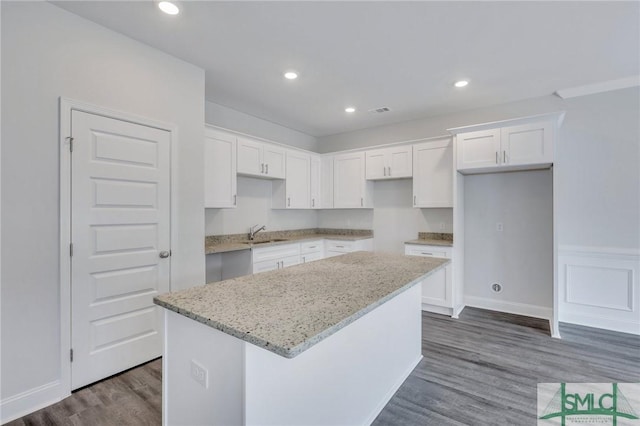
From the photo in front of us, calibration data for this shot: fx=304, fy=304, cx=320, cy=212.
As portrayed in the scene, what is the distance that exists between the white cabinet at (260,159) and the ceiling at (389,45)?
0.59m

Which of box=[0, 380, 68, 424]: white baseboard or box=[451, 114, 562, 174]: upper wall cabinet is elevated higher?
box=[451, 114, 562, 174]: upper wall cabinet

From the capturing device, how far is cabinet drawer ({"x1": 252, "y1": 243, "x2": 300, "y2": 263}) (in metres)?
3.77

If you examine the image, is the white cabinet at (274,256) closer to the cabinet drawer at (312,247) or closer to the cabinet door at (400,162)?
the cabinet drawer at (312,247)

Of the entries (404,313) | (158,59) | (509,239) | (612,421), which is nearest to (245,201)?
(158,59)

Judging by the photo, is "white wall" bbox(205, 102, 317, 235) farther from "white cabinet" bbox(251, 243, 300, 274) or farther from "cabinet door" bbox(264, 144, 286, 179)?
"white cabinet" bbox(251, 243, 300, 274)

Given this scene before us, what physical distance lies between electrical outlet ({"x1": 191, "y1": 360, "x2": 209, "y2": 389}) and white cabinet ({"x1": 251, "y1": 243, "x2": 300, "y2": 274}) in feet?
7.50

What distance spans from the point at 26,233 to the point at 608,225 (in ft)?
17.5

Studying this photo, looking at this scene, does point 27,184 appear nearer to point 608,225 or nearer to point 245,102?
point 245,102

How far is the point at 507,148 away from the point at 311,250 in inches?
113

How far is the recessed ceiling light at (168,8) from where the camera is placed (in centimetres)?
206

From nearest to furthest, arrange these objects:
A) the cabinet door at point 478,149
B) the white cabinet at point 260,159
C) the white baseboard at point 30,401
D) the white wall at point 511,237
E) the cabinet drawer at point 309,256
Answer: the white baseboard at point 30,401 → the cabinet door at point 478,149 → the white wall at point 511,237 → the white cabinet at point 260,159 → the cabinet drawer at point 309,256

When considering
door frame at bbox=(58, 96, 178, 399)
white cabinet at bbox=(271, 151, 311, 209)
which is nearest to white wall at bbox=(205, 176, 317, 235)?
white cabinet at bbox=(271, 151, 311, 209)

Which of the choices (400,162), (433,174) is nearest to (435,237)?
(433,174)

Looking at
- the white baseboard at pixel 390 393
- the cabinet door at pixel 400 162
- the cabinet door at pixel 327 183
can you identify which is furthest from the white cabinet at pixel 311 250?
the white baseboard at pixel 390 393
